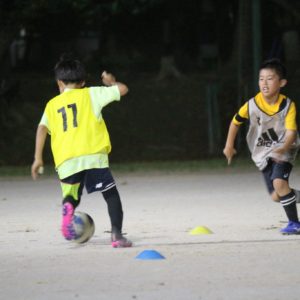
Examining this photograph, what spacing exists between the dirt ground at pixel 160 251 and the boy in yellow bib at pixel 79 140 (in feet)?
1.09

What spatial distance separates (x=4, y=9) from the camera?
22016mm

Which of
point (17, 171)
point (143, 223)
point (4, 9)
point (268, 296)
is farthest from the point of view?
point (4, 9)

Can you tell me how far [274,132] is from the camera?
9320mm

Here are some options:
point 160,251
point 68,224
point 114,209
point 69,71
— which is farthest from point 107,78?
point 160,251

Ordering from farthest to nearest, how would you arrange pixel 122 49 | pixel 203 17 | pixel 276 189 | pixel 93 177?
pixel 203 17, pixel 122 49, pixel 276 189, pixel 93 177

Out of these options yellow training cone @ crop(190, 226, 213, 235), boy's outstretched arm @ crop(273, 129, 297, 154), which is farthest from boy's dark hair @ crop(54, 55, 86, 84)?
boy's outstretched arm @ crop(273, 129, 297, 154)

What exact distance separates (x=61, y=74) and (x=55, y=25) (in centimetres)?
3550

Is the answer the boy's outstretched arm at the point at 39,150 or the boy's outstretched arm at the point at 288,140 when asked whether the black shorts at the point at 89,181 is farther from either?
the boy's outstretched arm at the point at 288,140

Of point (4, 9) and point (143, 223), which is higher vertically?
point (4, 9)

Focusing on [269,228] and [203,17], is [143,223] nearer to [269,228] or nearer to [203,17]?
[269,228]

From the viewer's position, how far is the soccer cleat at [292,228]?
920 centimetres

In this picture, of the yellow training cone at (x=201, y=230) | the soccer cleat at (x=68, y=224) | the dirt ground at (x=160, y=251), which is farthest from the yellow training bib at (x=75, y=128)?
the yellow training cone at (x=201, y=230)

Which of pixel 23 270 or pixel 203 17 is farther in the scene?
pixel 203 17

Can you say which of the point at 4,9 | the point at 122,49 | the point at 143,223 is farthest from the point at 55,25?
the point at 143,223
